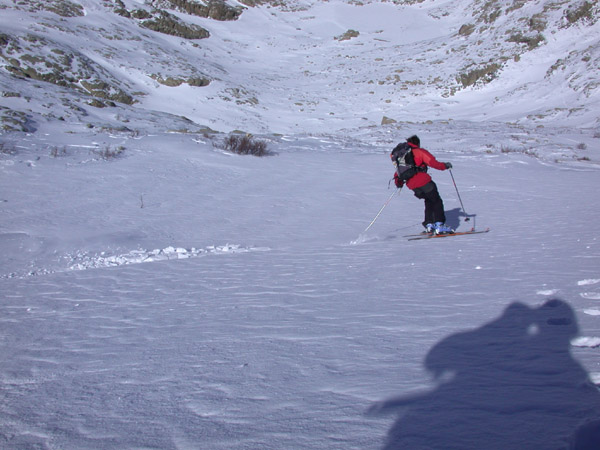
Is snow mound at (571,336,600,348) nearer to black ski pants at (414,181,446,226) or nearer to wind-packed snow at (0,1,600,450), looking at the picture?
wind-packed snow at (0,1,600,450)

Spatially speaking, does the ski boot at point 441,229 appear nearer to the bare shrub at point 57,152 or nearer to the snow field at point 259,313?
the snow field at point 259,313

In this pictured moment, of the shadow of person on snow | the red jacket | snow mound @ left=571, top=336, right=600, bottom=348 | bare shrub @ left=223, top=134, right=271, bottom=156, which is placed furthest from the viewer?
bare shrub @ left=223, top=134, right=271, bottom=156

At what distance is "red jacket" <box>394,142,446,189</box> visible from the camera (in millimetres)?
6262

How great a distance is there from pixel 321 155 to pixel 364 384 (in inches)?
489

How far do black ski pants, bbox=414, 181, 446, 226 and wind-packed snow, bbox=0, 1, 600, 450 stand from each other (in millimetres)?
456

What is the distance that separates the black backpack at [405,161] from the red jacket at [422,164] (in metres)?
0.06

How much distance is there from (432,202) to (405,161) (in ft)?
2.89

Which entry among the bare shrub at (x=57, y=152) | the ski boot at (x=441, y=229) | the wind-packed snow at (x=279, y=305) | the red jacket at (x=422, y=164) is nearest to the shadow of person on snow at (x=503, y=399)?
the wind-packed snow at (x=279, y=305)

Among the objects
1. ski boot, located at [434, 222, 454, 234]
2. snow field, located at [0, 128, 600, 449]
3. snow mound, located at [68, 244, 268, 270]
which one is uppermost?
ski boot, located at [434, 222, 454, 234]

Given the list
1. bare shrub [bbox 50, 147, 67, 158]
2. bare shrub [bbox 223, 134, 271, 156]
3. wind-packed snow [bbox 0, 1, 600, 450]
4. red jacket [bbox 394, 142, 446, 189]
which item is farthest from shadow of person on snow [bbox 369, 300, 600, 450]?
bare shrub [bbox 223, 134, 271, 156]

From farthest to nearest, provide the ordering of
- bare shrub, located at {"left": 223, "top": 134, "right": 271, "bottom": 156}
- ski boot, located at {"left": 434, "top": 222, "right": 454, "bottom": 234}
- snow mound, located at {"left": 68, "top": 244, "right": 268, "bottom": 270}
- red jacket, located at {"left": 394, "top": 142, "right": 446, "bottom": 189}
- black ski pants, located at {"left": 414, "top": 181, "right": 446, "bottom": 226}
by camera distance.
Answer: bare shrub, located at {"left": 223, "top": 134, "right": 271, "bottom": 156}, ski boot, located at {"left": 434, "top": 222, "right": 454, "bottom": 234}, black ski pants, located at {"left": 414, "top": 181, "right": 446, "bottom": 226}, red jacket, located at {"left": 394, "top": 142, "right": 446, "bottom": 189}, snow mound, located at {"left": 68, "top": 244, "right": 268, "bottom": 270}

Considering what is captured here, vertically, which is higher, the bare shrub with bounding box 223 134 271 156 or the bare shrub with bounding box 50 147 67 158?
the bare shrub with bounding box 223 134 271 156

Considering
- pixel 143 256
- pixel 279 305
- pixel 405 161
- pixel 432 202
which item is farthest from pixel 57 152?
pixel 279 305

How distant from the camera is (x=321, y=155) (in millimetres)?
14219
